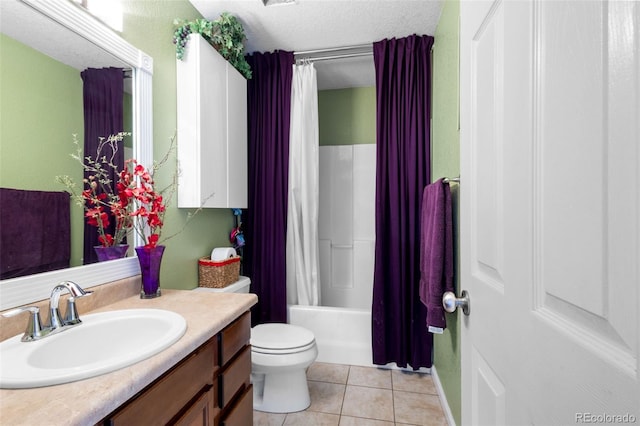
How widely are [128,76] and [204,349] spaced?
4.21 feet

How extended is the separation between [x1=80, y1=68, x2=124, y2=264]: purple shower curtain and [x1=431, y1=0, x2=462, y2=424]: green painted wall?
62.5 inches

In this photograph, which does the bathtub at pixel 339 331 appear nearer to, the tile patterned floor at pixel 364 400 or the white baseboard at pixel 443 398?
the tile patterned floor at pixel 364 400

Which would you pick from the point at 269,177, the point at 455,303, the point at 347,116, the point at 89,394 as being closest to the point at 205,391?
the point at 89,394

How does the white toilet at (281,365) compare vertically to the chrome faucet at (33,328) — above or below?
below

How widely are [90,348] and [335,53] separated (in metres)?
2.37

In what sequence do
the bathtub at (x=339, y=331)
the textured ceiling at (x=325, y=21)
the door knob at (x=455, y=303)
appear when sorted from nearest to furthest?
the door knob at (x=455, y=303) → the textured ceiling at (x=325, y=21) → the bathtub at (x=339, y=331)

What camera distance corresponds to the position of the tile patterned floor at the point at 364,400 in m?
1.68

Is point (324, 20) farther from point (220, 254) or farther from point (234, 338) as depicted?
point (234, 338)

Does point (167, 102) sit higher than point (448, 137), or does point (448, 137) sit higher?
point (167, 102)

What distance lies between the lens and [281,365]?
1.66 metres

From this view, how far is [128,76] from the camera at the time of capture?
1401 millimetres

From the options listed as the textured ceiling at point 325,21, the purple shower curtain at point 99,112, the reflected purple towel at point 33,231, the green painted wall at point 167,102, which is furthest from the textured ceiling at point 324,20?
the reflected purple towel at point 33,231

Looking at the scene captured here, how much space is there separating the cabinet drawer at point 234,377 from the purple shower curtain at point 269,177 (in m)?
1.08

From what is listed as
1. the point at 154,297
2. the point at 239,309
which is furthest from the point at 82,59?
the point at 239,309
